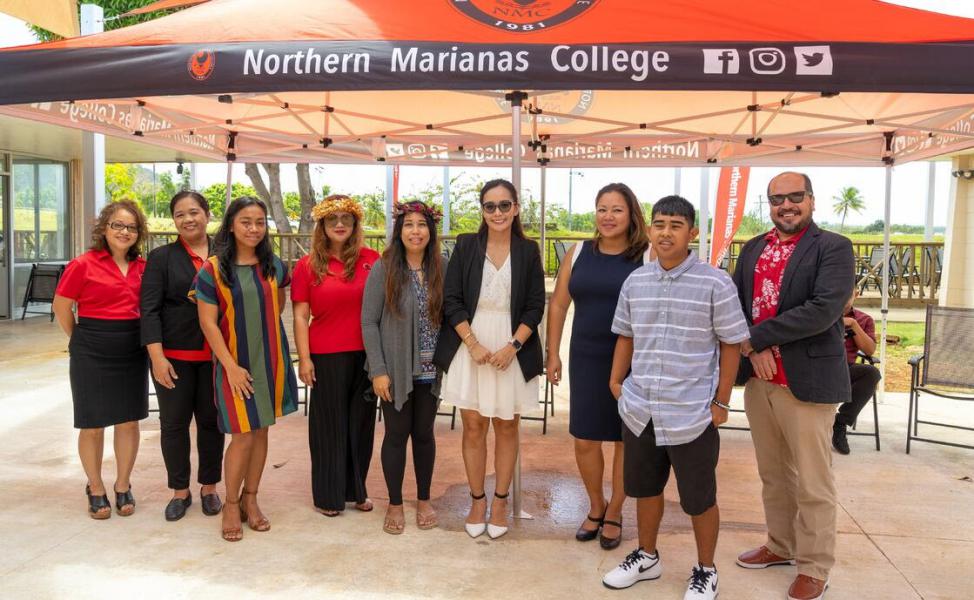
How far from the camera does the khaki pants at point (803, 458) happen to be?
9.36ft

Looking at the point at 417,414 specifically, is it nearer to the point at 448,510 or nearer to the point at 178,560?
the point at 448,510

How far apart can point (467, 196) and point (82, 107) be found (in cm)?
2563

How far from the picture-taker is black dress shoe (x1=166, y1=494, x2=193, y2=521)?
142 inches

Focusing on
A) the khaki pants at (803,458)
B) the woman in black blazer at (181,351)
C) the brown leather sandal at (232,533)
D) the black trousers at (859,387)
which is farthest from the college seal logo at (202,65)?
the black trousers at (859,387)

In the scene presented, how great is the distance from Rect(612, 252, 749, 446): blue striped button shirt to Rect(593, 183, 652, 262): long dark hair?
1.34 ft

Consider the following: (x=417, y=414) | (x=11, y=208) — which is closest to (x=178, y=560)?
(x=417, y=414)

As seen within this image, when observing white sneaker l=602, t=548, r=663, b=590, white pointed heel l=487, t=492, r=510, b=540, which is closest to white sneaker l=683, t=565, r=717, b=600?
white sneaker l=602, t=548, r=663, b=590

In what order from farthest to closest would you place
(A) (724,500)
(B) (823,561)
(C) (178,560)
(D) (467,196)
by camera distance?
(D) (467,196), (A) (724,500), (C) (178,560), (B) (823,561)

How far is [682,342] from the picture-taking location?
2.73m

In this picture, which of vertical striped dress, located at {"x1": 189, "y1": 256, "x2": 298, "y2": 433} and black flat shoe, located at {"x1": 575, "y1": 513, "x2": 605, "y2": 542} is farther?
black flat shoe, located at {"x1": 575, "y1": 513, "x2": 605, "y2": 542}

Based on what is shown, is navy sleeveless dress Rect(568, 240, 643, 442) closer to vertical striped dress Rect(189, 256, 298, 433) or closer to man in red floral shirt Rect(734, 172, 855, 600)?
man in red floral shirt Rect(734, 172, 855, 600)

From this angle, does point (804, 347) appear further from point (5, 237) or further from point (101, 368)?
point (5, 237)

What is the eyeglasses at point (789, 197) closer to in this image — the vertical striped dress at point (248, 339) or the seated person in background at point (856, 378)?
the vertical striped dress at point (248, 339)

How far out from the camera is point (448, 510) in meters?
3.84
